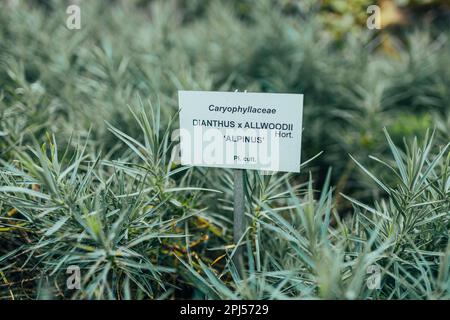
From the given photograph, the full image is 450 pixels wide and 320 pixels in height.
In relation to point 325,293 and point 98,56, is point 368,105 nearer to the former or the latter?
point 98,56

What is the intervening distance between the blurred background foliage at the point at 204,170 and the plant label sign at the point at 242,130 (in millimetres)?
86

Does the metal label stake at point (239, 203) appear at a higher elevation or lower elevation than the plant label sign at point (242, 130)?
lower

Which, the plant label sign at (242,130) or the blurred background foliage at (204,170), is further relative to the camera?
the plant label sign at (242,130)

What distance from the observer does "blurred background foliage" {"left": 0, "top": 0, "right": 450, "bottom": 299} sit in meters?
1.09

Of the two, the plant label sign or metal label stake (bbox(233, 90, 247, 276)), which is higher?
the plant label sign

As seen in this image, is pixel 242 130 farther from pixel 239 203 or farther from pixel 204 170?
pixel 204 170

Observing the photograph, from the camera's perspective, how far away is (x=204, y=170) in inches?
61.5

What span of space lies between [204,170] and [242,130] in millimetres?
369

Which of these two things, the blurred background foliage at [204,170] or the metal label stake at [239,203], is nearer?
the blurred background foliage at [204,170]

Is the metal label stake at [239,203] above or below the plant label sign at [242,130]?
below

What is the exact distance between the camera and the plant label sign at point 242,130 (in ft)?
3.95

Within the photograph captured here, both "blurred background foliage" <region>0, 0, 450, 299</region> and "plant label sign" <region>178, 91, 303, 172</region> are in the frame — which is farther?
"plant label sign" <region>178, 91, 303, 172</region>

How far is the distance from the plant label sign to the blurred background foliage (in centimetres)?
9
